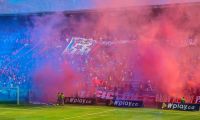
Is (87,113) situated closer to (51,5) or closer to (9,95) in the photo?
(51,5)

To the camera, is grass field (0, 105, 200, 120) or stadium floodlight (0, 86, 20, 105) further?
stadium floodlight (0, 86, 20, 105)

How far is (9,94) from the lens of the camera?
3195cm

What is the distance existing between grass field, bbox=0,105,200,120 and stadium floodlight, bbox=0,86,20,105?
2947mm

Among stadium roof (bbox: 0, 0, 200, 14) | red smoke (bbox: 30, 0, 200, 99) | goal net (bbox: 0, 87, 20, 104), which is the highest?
stadium roof (bbox: 0, 0, 200, 14)

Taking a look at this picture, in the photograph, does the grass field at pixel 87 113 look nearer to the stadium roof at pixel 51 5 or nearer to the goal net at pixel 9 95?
the goal net at pixel 9 95

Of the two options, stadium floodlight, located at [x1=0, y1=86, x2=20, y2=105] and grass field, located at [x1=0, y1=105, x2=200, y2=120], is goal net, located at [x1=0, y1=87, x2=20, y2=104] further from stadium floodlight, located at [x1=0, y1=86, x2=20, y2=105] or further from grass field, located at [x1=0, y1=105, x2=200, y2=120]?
grass field, located at [x1=0, y1=105, x2=200, y2=120]

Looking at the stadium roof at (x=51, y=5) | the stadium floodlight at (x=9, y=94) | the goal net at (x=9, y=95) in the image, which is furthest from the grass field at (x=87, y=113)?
the stadium roof at (x=51, y=5)

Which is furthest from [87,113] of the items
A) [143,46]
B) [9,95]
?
[9,95]

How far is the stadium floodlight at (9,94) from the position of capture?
3139 cm

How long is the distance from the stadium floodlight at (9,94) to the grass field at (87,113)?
2.95 m

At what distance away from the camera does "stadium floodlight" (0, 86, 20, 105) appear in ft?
103

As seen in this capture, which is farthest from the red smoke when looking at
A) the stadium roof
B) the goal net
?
the goal net

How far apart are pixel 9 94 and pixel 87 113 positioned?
8990 mm

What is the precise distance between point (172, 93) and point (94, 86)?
5407 mm
